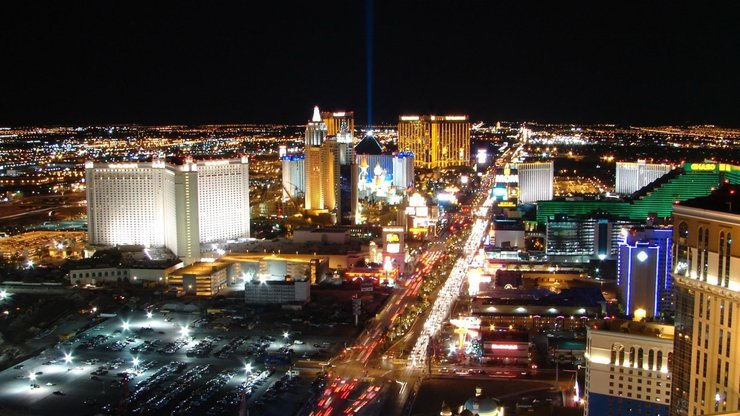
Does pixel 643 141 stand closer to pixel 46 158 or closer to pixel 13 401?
pixel 46 158

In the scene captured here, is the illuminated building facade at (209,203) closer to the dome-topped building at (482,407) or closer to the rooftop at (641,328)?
the dome-topped building at (482,407)

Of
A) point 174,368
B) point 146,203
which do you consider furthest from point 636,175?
point 174,368

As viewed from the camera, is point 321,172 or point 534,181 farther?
point 534,181

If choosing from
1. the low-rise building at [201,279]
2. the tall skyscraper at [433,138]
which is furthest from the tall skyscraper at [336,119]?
the low-rise building at [201,279]

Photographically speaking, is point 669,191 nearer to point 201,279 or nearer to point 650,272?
point 650,272

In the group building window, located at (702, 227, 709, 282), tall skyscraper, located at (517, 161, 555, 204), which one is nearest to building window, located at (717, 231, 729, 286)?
building window, located at (702, 227, 709, 282)

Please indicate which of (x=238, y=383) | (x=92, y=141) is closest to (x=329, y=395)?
(x=238, y=383)
